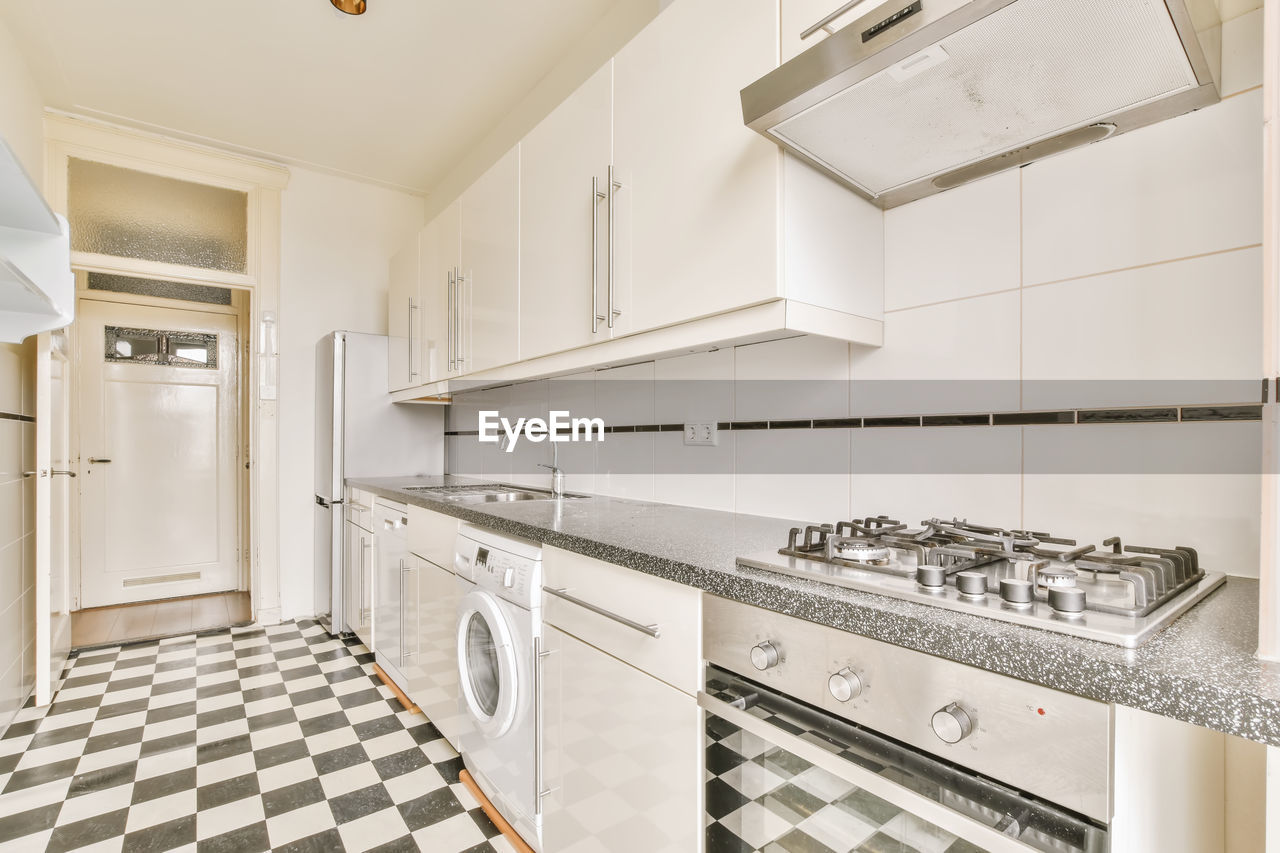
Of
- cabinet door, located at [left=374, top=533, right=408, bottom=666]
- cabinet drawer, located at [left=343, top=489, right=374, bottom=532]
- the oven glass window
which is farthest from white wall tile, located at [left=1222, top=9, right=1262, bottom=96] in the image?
cabinet drawer, located at [left=343, top=489, right=374, bottom=532]

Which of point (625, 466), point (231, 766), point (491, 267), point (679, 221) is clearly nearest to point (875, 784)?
point (679, 221)

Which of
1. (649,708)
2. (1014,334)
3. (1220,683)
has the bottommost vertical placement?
(649,708)

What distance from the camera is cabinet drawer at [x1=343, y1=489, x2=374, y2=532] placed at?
277cm

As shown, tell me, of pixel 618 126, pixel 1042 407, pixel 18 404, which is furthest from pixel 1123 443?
pixel 18 404

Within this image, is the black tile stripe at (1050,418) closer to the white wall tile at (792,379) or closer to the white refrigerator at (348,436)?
the white wall tile at (792,379)

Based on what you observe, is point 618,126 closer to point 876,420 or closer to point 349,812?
point 876,420

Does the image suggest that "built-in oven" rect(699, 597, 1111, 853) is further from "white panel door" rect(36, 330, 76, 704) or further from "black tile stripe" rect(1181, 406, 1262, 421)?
"white panel door" rect(36, 330, 76, 704)

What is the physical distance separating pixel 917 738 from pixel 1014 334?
829 millimetres

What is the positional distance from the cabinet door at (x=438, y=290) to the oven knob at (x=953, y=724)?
88.3 inches

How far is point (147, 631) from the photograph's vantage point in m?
3.32

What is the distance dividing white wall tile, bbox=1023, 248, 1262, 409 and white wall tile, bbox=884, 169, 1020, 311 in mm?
112

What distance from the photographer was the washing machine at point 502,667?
149 cm

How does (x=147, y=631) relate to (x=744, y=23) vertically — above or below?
below

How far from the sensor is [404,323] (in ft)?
10.2
